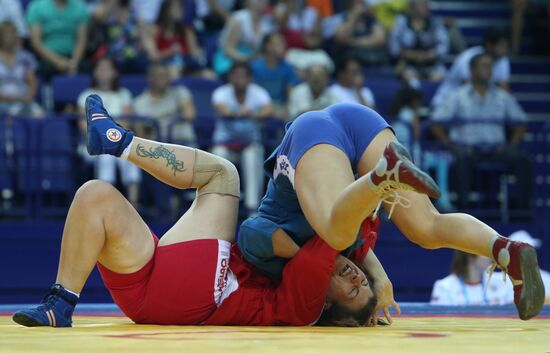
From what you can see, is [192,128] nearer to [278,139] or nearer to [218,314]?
[278,139]

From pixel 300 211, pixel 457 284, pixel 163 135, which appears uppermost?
pixel 300 211

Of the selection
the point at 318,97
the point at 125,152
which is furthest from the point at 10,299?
the point at 125,152

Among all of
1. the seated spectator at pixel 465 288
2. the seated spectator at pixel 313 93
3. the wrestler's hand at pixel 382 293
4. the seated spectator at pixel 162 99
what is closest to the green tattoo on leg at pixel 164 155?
the wrestler's hand at pixel 382 293

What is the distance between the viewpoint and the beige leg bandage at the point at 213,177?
5.09 meters

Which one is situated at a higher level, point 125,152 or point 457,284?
point 125,152

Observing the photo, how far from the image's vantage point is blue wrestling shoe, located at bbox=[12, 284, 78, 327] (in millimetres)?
4531

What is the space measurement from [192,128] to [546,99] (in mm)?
5242

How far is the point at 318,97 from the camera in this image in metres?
10.0

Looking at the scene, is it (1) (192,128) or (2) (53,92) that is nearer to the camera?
(1) (192,128)

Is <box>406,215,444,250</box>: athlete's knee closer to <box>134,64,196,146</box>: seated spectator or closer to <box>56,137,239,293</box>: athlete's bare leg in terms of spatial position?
<box>56,137,239,293</box>: athlete's bare leg

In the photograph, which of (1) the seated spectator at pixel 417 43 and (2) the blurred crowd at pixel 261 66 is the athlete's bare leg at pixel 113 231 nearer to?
(2) the blurred crowd at pixel 261 66

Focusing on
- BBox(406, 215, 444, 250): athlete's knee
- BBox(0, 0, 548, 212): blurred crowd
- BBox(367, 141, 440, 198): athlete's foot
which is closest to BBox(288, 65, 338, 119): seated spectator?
BBox(0, 0, 548, 212): blurred crowd

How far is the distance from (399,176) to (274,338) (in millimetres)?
744

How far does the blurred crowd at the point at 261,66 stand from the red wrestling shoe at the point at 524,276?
179 inches
